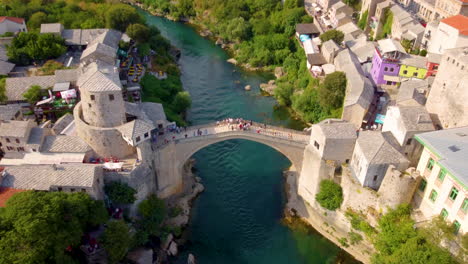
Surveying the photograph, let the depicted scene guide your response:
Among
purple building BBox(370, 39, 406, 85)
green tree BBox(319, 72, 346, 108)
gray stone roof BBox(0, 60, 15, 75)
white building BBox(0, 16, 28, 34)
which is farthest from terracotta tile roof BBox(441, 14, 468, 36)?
white building BBox(0, 16, 28, 34)

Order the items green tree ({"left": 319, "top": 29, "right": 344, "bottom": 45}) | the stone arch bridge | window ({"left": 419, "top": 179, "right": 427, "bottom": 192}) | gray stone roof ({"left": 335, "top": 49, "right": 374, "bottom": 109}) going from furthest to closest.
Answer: green tree ({"left": 319, "top": 29, "right": 344, "bottom": 45}), gray stone roof ({"left": 335, "top": 49, "right": 374, "bottom": 109}), the stone arch bridge, window ({"left": 419, "top": 179, "right": 427, "bottom": 192})

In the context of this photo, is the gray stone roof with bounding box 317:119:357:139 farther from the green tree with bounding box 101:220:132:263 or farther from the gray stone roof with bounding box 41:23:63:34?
the gray stone roof with bounding box 41:23:63:34

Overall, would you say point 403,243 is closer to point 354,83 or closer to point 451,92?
point 451,92

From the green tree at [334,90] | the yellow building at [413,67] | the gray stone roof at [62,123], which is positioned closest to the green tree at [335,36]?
the green tree at [334,90]

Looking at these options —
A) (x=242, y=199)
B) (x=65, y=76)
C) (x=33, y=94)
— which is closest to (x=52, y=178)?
(x=33, y=94)

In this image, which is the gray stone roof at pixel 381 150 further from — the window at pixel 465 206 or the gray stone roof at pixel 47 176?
the gray stone roof at pixel 47 176

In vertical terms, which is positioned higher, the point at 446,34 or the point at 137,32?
the point at 446,34

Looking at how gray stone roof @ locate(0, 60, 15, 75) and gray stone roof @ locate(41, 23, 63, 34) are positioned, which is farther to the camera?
gray stone roof @ locate(41, 23, 63, 34)

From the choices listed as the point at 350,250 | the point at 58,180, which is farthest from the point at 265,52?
the point at 58,180
